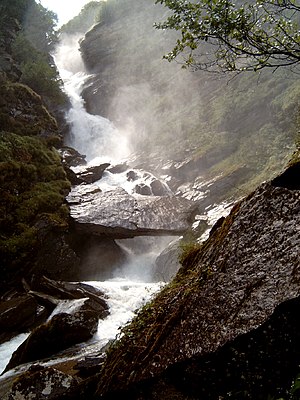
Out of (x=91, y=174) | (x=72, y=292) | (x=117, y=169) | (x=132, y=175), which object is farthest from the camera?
(x=117, y=169)

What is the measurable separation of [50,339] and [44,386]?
14.7ft

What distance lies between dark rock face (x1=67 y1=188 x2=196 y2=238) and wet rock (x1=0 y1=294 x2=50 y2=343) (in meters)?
4.59

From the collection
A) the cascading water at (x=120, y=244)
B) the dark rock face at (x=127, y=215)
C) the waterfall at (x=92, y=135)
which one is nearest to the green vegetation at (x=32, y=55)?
the waterfall at (x=92, y=135)

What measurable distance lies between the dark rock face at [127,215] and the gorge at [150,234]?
0.30ft

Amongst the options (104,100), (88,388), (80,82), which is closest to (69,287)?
(88,388)

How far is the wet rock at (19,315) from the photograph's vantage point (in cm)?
1074

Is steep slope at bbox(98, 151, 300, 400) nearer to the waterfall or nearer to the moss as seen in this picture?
the moss

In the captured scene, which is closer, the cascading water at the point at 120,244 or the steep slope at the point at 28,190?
the cascading water at the point at 120,244

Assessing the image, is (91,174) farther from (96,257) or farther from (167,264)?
(167,264)

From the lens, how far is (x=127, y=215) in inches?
619

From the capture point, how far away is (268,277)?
11.0 ft

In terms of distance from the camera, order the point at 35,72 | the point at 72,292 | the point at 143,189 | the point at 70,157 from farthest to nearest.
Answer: the point at 35,72 → the point at 70,157 → the point at 143,189 → the point at 72,292

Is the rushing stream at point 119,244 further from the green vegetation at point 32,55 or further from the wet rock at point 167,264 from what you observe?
the green vegetation at point 32,55

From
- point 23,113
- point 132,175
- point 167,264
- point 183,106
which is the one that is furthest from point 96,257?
point 183,106
